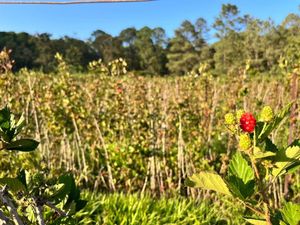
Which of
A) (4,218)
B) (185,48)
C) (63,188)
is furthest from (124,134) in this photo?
(185,48)

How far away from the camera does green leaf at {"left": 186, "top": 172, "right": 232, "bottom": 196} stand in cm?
85

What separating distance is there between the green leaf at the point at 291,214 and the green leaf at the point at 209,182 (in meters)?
0.12

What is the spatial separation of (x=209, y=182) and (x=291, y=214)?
0.55 feet

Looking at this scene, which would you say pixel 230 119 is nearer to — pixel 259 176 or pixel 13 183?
pixel 259 176

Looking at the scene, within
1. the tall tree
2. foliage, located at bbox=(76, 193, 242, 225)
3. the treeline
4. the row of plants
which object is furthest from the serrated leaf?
the tall tree

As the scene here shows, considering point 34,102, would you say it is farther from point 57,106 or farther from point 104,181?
point 104,181

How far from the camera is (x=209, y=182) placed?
0.86 meters

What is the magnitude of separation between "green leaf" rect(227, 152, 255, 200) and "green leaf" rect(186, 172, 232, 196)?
0.06 feet

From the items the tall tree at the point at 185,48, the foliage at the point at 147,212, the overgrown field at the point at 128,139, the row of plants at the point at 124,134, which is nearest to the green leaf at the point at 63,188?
the foliage at the point at 147,212

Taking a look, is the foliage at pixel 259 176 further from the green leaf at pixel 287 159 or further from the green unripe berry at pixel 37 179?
the green unripe berry at pixel 37 179

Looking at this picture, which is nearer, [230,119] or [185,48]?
[230,119]

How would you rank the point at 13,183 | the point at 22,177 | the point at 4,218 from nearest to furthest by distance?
1. the point at 4,218
2. the point at 13,183
3. the point at 22,177

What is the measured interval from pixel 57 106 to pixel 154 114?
40.6 inches

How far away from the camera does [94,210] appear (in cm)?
342
